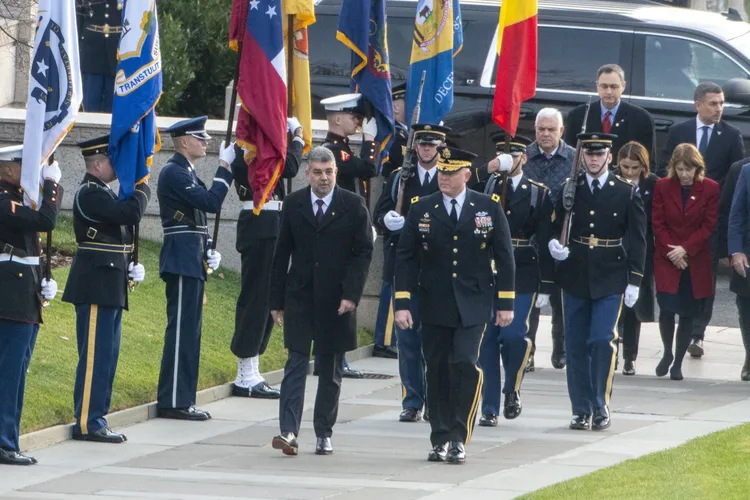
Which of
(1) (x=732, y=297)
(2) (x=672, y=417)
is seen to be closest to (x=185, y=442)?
(2) (x=672, y=417)

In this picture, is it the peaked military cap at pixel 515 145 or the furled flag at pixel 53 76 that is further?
the peaked military cap at pixel 515 145

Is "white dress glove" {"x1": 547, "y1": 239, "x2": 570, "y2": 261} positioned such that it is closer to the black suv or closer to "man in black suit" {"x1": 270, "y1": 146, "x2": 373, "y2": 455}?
"man in black suit" {"x1": 270, "y1": 146, "x2": 373, "y2": 455}

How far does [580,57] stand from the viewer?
669 inches

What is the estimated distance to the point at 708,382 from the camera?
45.1 ft

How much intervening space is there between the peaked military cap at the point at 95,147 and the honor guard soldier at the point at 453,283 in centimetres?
222

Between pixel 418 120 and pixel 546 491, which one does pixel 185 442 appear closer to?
pixel 546 491

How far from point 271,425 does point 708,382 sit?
13.0 ft

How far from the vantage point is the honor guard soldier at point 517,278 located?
11891mm

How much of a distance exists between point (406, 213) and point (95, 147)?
7.53ft

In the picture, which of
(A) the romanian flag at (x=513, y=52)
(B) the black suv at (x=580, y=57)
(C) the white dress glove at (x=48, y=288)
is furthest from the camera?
(B) the black suv at (x=580, y=57)

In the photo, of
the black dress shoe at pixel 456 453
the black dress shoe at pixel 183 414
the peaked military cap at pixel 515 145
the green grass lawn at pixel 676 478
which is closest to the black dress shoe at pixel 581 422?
the green grass lawn at pixel 676 478

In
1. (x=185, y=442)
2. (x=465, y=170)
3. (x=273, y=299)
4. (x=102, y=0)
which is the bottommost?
(x=185, y=442)

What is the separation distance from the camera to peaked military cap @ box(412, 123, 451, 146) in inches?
468

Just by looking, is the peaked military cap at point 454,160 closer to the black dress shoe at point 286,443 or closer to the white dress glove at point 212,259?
the black dress shoe at point 286,443
